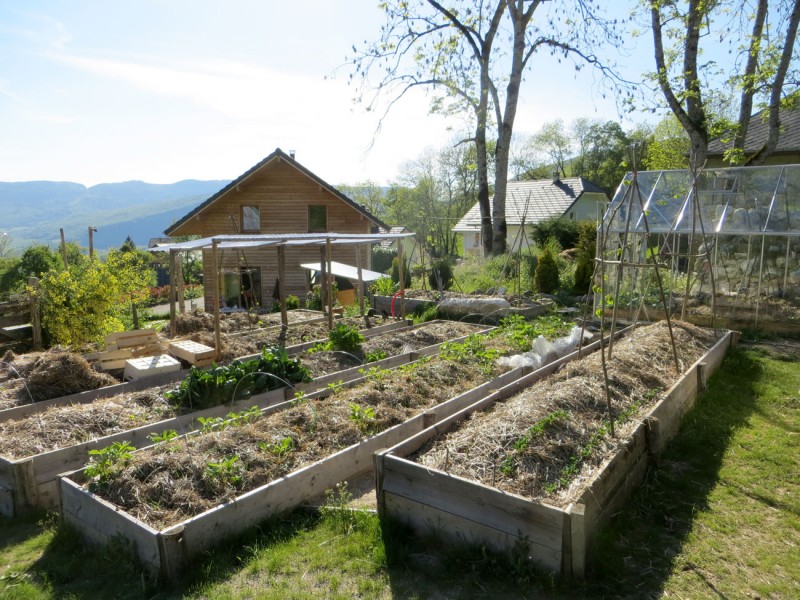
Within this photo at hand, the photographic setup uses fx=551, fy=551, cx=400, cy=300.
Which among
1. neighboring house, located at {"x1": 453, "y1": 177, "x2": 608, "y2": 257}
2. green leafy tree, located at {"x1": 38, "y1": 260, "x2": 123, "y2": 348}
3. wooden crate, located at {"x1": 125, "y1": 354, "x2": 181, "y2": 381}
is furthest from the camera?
neighboring house, located at {"x1": 453, "y1": 177, "x2": 608, "y2": 257}

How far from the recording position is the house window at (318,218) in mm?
21516

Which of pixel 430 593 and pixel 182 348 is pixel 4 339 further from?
pixel 430 593

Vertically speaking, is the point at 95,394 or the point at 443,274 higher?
the point at 443,274

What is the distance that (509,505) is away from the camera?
3240mm

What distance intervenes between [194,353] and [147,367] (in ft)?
2.63

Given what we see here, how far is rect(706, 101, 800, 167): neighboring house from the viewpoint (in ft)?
63.2

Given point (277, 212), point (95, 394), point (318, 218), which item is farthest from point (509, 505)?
point (277, 212)

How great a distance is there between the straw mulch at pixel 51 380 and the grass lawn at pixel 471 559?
244 cm

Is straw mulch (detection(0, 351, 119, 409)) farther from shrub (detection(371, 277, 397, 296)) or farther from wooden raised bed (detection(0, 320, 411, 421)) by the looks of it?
shrub (detection(371, 277, 397, 296))

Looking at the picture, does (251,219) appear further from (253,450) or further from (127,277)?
(253,450)

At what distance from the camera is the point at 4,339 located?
9.51 m

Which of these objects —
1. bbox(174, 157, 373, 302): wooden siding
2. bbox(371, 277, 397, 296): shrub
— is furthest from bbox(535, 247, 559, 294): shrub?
bbox(174, 157, 373, 302): wooden siding

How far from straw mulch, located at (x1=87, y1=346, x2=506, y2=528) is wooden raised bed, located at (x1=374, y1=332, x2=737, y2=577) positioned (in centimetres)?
94

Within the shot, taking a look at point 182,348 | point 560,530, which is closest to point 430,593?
point 560,530
